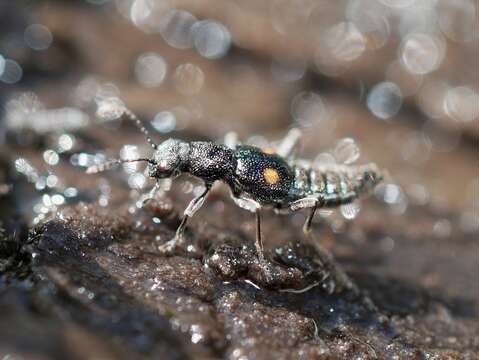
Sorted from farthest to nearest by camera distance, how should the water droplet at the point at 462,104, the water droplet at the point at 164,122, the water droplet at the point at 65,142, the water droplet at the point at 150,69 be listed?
the water droplet at the point at 150,69, the water droplet at the point at 462,104, the water droplet at the point at 164,122, the water droplet at the point at 65,142

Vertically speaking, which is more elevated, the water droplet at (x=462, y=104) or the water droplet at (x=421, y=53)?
the water droplet at (x=421, y=53)

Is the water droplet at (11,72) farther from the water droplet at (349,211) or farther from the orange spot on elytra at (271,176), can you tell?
the water droplet at (349,211)

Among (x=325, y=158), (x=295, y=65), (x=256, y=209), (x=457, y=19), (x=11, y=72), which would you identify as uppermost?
(x=457, y=19)

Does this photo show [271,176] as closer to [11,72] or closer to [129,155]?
[129,155]

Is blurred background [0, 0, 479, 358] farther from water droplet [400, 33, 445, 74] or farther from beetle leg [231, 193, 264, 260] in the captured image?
beetle leg [231, 193, 264, 260]

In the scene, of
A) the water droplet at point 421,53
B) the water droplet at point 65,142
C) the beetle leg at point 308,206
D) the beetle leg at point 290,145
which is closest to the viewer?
the beetle leg at point 308,206

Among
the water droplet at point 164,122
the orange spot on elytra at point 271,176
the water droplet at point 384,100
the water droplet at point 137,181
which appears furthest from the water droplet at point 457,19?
the water droplet at point 137,181

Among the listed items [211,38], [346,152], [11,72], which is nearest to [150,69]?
[211,38]
